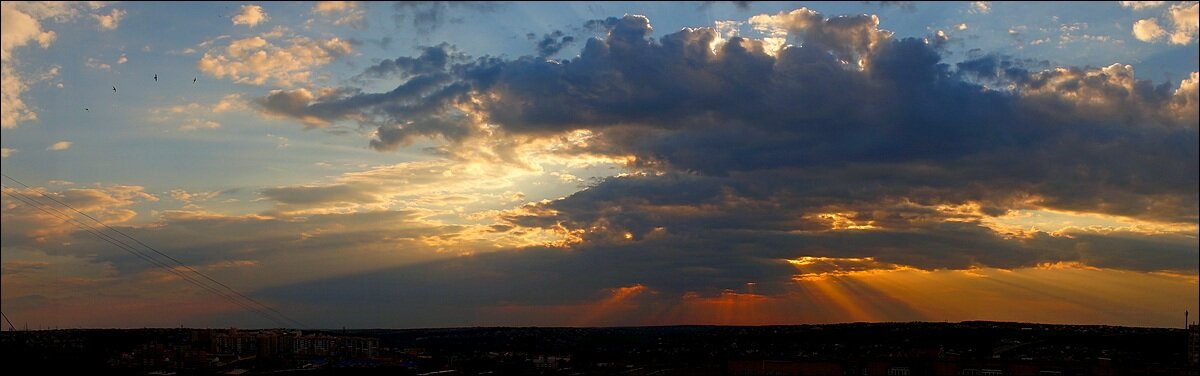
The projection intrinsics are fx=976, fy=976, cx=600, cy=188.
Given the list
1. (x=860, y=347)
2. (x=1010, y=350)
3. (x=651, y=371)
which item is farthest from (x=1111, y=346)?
(x=651, y=371)

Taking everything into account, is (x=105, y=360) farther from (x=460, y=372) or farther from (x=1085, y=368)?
(x=1085, y=368)

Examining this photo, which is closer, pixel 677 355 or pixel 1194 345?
pixel 1194 345

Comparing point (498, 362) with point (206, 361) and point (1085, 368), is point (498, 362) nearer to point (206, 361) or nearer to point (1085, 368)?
point (206, 361)

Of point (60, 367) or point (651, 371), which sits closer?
point (60, 367)

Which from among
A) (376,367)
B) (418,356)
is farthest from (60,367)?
(418,356)

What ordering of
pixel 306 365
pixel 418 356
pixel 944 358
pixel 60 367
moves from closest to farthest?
pixel 60 367
pixel 944 358
pixel 306 365
pixel 418 356

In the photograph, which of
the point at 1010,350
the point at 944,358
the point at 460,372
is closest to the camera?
the point at 944,358
